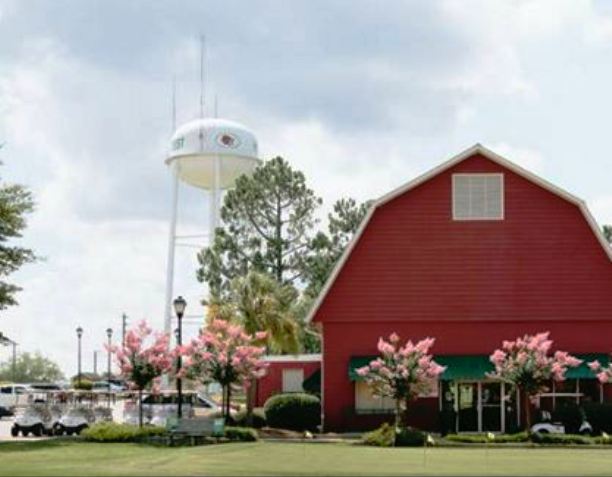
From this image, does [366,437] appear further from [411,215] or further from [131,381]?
[411,215]

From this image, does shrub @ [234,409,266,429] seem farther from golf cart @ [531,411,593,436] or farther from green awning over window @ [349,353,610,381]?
golf cart @ [531,411,593,436]

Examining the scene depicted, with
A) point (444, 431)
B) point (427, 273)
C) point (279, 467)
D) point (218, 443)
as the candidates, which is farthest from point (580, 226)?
point (279, 467)

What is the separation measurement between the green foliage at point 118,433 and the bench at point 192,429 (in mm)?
958

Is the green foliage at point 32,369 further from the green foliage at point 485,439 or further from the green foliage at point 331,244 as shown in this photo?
the green foliage at point 485,439

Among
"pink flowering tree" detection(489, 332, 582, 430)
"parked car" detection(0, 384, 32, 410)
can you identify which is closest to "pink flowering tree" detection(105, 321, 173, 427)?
"pink flowering tree" detection(489, 332, 582, 430)

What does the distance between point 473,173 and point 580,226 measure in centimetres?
432

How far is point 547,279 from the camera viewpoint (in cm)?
4403

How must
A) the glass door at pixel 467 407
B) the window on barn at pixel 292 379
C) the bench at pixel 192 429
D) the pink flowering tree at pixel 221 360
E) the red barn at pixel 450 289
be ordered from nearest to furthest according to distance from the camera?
the bench at pixel 192 429 < the pink flowering tree at pixel 221 360 < the glass door at pixel 467 407 < the red barn at pixel 450 289 < the window on barn at pixel 292 379

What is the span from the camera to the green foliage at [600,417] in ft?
133

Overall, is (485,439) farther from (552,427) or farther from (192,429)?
(192,429)

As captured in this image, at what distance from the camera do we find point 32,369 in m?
158

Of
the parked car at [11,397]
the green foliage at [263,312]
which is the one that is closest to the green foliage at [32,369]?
the parked car at [11,397]

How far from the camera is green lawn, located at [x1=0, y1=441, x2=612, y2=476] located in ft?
80.9

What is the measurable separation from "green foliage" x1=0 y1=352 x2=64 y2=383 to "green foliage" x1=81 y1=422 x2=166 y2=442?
120 metres
